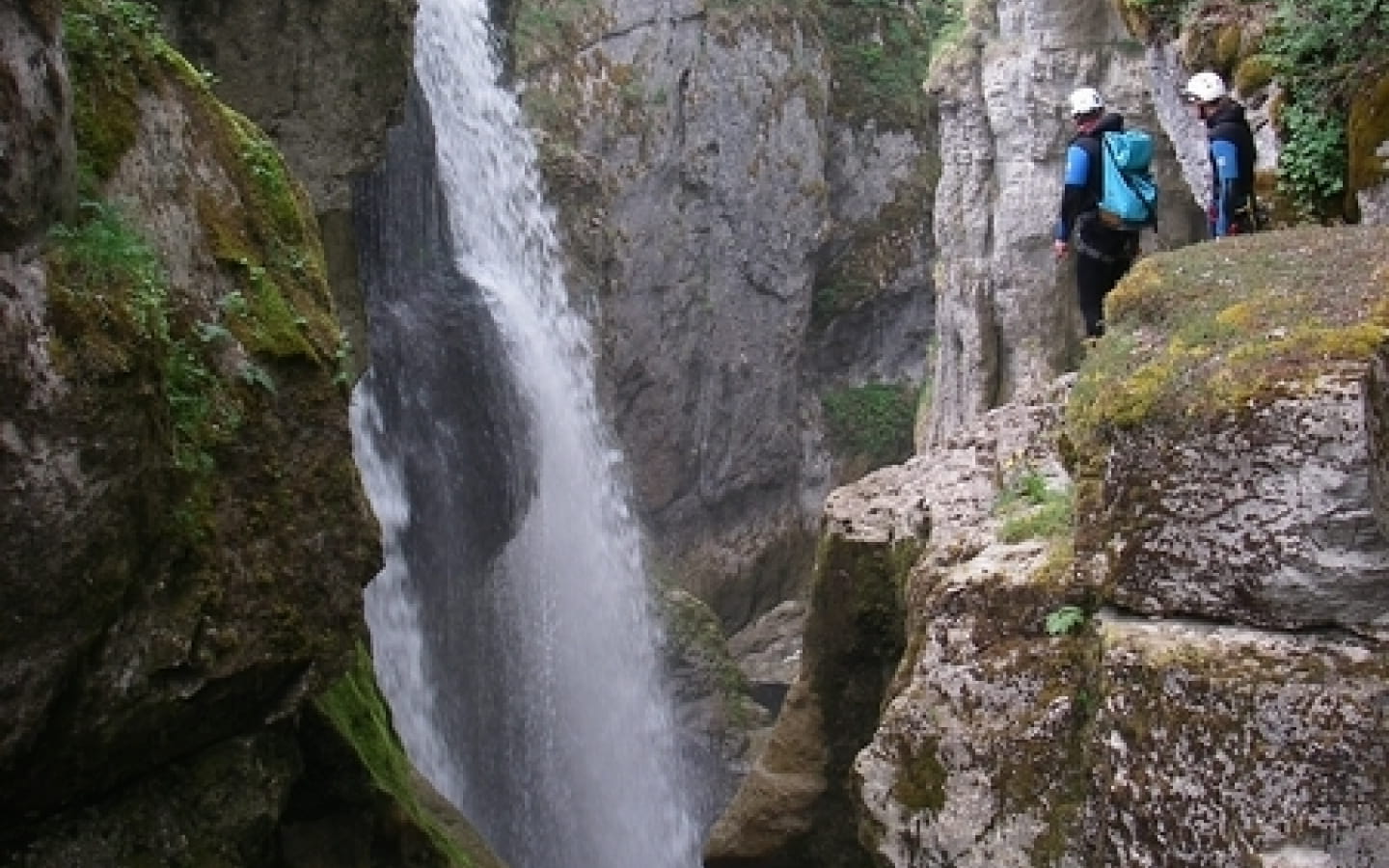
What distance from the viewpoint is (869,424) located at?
89.4 feet

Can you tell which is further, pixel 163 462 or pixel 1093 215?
pixel 1093 215

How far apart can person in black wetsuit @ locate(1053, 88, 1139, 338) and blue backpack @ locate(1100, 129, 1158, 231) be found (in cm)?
8

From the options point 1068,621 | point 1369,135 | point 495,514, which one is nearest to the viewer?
Result: point 1068,621

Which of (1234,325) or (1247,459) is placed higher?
(1234,325)

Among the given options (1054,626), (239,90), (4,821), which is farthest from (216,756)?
(239,90)

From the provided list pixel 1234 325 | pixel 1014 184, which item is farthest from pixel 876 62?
pixel 1234 325

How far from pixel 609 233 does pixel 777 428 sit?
5.56 m

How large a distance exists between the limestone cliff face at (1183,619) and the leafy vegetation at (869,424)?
67.9 ft

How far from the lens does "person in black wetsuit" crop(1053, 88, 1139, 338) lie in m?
8.41

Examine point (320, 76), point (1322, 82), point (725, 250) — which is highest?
point (320, 76)

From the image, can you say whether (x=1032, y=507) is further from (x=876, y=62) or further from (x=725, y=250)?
(x=876, y=62)

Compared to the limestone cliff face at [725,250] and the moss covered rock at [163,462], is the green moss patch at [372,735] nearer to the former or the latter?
the moss covered rock at [163,462]

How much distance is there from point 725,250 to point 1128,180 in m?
16.8

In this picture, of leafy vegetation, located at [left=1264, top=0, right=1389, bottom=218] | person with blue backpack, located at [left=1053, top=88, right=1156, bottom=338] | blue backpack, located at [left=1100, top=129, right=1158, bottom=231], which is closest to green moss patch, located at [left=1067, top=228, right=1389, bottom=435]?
leafy vegetation, located at [left=1264, top=0, right=1389, bottom=218]
